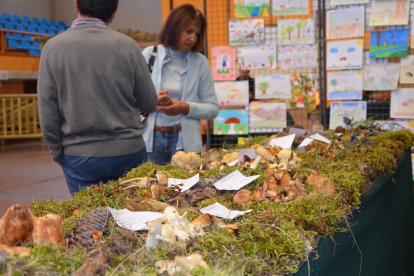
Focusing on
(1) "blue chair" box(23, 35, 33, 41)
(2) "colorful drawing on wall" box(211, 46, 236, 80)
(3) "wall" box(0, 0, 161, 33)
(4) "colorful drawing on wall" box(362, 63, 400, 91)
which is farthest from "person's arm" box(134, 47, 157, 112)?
(3) "wall" box(0, 0, 161, 33)

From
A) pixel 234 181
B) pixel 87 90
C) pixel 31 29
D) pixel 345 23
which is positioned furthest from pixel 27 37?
pixel 234 181

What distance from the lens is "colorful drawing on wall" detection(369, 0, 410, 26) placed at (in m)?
4.16

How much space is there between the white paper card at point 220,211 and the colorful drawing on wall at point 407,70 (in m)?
3.32

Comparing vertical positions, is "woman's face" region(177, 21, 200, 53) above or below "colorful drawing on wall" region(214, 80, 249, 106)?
above

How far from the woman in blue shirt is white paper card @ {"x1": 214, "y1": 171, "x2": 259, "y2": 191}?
1.07 metres

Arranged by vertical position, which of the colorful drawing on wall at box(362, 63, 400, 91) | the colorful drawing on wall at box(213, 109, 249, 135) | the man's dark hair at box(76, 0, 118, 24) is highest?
the man's dark hair at box(76, 0, 118, 24)

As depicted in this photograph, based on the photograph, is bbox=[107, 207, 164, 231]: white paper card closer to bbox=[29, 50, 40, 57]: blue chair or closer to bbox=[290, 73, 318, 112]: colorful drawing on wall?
bbox=[290, 73, 318, 112]: colorful drawing on wall

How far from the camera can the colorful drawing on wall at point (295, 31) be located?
442 centimetres

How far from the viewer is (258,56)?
4527 mm

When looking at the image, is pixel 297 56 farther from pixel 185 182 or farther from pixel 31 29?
pixel 31 29

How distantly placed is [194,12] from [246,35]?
5.22ft

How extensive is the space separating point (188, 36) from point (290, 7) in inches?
67.4

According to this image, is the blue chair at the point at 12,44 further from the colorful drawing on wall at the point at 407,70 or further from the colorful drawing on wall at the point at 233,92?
the colorful drawing on wall at the point at 407,70

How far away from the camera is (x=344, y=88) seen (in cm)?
441
